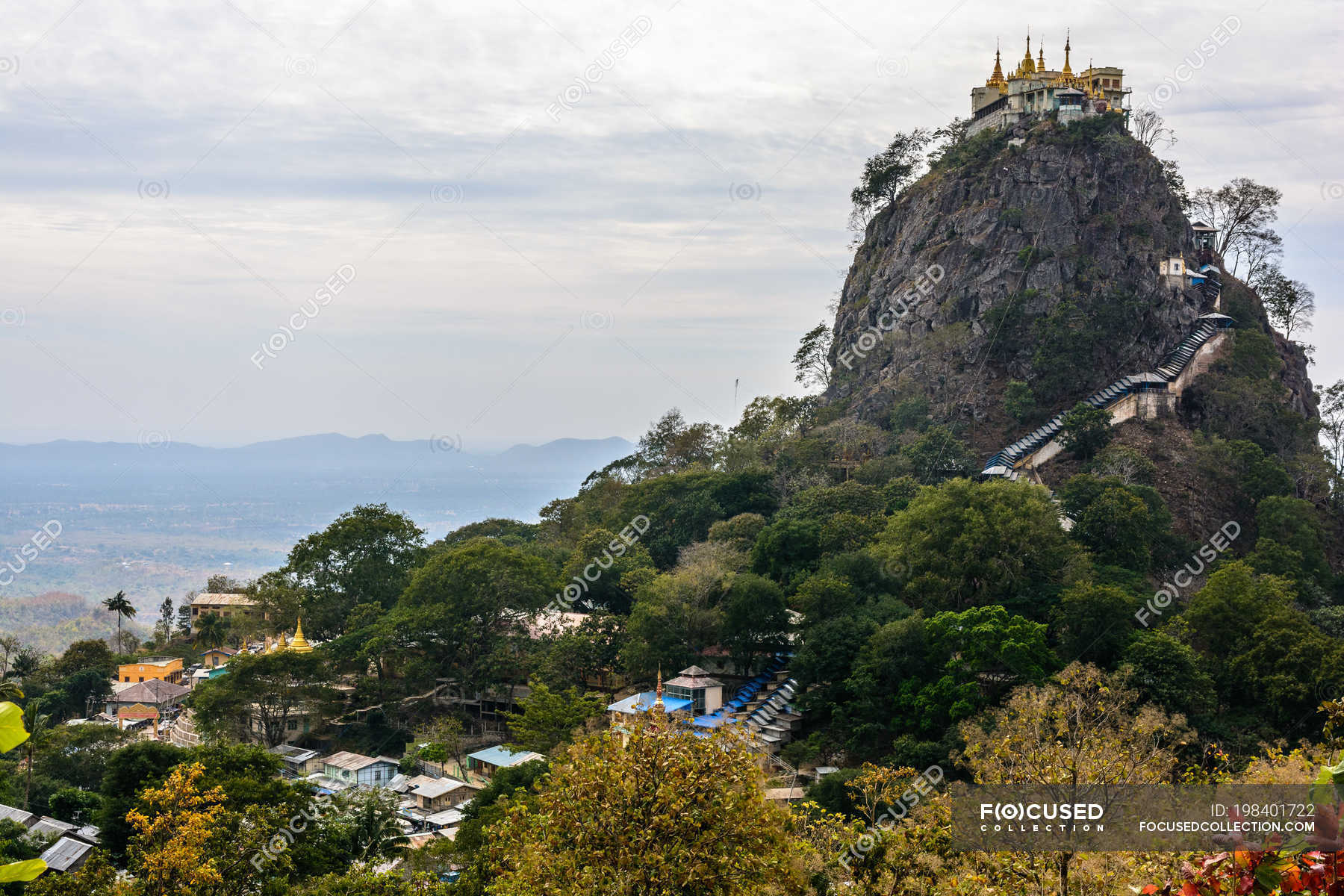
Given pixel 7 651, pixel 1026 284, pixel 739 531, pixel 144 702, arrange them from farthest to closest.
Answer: pixel 1026 284 → pixel 7 651 → pixel 144 702 → pixel 739 531

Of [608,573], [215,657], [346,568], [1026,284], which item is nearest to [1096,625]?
[608,573]

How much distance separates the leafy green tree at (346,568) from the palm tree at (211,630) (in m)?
12.3

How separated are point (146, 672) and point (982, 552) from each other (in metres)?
A: 36.7

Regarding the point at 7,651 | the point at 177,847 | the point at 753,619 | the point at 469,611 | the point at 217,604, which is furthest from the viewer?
the point at 217,604

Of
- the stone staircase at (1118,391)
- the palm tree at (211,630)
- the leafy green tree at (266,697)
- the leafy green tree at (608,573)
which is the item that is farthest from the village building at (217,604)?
the stone staircase at (1118,391)

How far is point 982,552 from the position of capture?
33781 mm

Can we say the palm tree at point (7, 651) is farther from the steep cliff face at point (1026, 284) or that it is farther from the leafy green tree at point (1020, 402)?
the leafy green tree at point (1020, 402)

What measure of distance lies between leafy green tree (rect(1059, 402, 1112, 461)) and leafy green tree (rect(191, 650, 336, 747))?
99.1ft

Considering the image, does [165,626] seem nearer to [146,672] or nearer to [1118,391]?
[146,672]

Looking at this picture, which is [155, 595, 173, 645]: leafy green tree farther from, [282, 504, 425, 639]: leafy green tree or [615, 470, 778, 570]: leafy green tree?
[615, 470, 778, 570]: leafy green tree

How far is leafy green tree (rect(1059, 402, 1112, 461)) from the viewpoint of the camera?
4591 centimetres

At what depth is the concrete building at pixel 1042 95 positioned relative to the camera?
184 feet

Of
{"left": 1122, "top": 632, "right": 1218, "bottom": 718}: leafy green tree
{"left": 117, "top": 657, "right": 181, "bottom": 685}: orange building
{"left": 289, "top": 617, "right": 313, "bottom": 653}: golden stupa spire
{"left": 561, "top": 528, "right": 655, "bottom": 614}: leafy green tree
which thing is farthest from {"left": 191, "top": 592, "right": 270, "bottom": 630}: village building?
{"left": 1122, "top": 632, "right": 1218, "bottom": 718}: leafy green tree

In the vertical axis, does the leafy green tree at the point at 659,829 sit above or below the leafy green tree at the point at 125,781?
above
